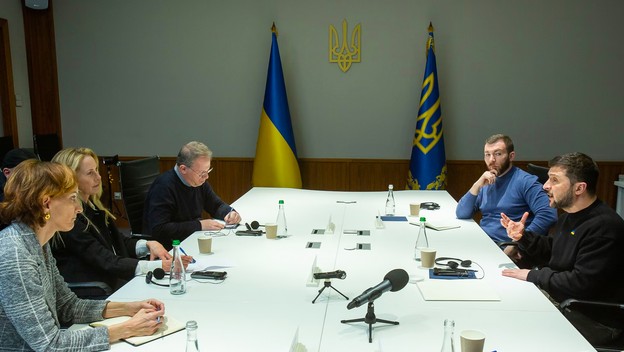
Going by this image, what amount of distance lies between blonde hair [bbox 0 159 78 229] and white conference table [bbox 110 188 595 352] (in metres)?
0.49

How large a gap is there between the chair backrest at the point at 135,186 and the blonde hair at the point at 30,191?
1928mm

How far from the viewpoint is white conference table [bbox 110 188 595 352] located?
1.71 meters

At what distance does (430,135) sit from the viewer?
214 inches

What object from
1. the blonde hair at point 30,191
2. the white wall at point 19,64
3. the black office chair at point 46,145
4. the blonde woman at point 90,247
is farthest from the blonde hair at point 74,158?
the white wall at point 19,64

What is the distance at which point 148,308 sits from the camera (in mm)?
1856

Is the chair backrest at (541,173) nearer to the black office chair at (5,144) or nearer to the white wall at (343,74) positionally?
the white wall at (343,74)

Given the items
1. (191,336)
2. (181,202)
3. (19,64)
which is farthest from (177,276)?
(19,64)

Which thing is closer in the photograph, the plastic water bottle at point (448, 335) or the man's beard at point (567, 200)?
the plastic water bottle at point (448, 335)

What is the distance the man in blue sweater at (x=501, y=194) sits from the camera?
11.3 feet

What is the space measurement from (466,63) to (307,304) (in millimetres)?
4258

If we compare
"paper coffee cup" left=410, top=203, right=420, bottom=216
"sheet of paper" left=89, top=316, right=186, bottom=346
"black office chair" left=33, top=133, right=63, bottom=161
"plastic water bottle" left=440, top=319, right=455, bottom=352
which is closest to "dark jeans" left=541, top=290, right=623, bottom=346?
"plastic water bottle" left=440, top=319, right=455, bottom=352

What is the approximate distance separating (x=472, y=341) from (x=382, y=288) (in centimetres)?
34

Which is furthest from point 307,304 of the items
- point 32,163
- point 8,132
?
point 8,132

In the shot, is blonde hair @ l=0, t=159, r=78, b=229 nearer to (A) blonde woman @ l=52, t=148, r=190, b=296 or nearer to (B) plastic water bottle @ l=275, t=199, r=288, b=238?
(A) blonde woman @ l=52, t=148, r=190, b=296
